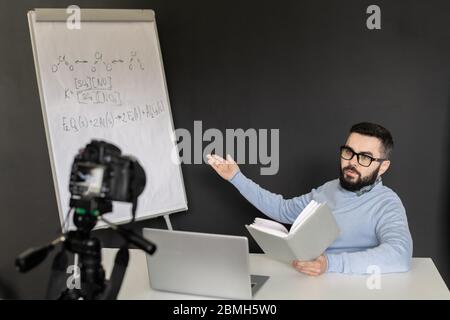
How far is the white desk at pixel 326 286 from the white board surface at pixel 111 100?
74cm

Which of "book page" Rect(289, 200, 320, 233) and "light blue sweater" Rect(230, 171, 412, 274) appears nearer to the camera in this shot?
"book page" Rect(289, 200, 320, 233)

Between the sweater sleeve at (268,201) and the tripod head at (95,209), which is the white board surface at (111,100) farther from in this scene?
the tripod head at (95,209)

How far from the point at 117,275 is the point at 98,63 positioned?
1.46 meters

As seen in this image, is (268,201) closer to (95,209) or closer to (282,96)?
(282,96)

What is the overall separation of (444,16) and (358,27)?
447mm

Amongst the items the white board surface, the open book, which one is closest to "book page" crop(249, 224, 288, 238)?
the open book

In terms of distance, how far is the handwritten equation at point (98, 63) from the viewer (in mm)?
2995

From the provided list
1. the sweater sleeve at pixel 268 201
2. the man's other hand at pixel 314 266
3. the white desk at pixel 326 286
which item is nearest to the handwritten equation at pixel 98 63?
the sweater sleeve at pixel 268 201

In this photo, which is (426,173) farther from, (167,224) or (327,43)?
(167,224)

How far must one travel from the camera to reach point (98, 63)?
3.09m

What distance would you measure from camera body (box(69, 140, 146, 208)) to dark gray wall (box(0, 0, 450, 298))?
1653 millimetres

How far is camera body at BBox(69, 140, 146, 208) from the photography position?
1.79 m

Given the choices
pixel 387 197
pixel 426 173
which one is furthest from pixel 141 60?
pixel 426 173

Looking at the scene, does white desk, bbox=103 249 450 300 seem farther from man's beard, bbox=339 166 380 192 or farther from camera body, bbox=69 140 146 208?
camera body, bbox=69 140 146 208
